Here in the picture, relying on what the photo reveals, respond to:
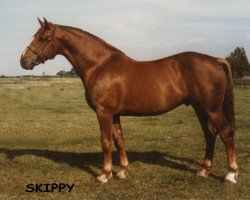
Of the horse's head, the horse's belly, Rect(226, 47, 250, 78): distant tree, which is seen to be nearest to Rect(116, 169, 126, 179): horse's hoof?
the horse's belly

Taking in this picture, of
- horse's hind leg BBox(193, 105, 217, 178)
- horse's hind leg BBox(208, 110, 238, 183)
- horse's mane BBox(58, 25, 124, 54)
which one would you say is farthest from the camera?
horse's hind leg BBox(193, 105, 217, 178)

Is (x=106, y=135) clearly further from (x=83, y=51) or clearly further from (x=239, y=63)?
(x=239, y=63)

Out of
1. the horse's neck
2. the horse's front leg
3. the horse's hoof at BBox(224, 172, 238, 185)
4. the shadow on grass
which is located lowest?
the shadow on grass

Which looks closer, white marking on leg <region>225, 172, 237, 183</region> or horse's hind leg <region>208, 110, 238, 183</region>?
horse's hind leg <region>208, 110, 238, 183</region>

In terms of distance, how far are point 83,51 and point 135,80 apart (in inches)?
52.1

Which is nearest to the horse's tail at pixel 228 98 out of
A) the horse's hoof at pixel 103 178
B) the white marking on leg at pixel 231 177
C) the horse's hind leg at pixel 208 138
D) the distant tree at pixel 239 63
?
the horse's hind leg at pixel 208 138

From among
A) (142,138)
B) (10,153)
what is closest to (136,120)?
(142,138)

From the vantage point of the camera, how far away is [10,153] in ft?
37.6

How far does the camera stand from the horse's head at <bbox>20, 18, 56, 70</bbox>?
323 inches

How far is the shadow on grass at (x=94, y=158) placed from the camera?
9789 millimetres

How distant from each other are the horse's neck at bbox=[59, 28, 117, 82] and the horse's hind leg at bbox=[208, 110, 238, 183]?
264 cm

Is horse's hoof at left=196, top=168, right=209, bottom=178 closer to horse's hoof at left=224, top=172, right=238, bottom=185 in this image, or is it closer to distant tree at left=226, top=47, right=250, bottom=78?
horse's hoof at left=224, top=172, right=238, bottom=185

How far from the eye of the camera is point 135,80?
26.5 feet

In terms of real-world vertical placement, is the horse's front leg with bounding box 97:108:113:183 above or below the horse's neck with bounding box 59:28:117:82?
below
